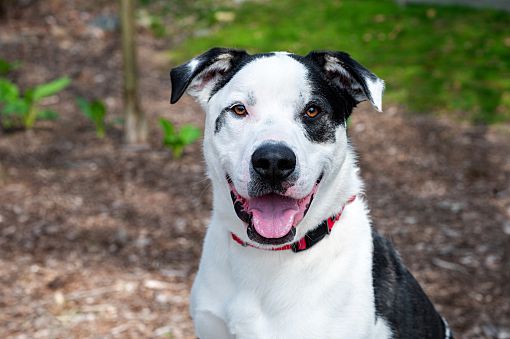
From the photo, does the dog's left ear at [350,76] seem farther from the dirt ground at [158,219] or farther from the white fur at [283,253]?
the dirt ground at [158,219]

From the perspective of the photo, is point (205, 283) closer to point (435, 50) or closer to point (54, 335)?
point (54, 335)

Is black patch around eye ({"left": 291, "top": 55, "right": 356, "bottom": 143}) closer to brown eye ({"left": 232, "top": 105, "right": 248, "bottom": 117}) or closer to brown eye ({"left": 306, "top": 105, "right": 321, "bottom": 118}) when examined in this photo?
brown eye ({"left": 306, "top": 105, "right": 321, "bottom": 118})

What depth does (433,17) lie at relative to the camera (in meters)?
13.0

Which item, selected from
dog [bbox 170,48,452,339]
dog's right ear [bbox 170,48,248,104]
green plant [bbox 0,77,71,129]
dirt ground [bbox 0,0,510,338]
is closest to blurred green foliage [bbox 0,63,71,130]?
green plant [bbox 0,77,71,129]

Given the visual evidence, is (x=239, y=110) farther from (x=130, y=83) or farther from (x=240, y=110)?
(x=130, y=83)

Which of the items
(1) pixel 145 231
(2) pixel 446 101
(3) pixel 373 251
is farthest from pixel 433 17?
(3) pixel 373 251

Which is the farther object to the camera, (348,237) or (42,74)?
(42,74)

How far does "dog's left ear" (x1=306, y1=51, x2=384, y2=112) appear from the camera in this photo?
3.04 metres

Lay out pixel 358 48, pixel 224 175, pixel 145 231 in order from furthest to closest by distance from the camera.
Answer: pixel 358 48 < pixel 145 231 < pixel 224 175

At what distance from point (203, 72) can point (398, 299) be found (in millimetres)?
1454

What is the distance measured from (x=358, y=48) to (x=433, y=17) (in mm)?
2431

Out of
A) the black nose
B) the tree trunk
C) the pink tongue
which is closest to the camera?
the black nose

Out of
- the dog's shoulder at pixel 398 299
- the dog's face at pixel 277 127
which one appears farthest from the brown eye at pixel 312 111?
the dog's shoulder at pixel 398 299

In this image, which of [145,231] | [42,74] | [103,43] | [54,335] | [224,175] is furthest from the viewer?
[103,43]
